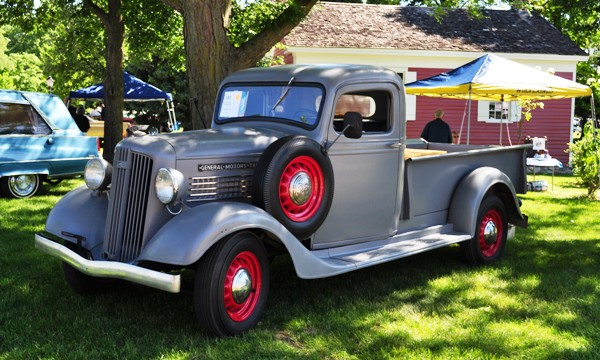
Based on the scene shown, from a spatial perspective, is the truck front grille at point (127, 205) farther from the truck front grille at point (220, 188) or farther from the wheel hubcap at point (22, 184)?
the wheel hubcap at point (22, 184)

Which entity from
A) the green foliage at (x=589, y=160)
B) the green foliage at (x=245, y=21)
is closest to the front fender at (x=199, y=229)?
the green foliage at (x=589, y=160)

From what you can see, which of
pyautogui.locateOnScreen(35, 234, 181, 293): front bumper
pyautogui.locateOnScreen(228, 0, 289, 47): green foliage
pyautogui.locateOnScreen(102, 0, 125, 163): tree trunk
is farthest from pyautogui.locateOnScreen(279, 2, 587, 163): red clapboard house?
pyautogui.locateOnScreen(35, 234, 181, 293): front bumper

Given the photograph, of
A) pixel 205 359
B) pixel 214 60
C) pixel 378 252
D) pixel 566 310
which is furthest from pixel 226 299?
pixel 214 60

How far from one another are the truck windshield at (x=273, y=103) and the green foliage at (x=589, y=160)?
349 inches

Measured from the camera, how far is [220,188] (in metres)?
4.79

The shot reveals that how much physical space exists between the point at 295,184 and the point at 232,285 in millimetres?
881

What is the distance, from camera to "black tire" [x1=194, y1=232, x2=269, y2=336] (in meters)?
4.24

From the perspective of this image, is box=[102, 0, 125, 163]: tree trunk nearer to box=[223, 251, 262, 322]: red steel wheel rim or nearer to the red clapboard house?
the red clapboard house

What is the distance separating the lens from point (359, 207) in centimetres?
544

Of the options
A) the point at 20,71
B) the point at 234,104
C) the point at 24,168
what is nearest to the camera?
the point at 234,104

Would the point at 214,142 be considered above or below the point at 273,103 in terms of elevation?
below

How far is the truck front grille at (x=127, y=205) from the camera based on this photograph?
4.53 metres

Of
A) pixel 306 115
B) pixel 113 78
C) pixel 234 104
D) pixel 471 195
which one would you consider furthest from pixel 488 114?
pixel 306 115

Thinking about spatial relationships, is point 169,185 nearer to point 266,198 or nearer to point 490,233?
point 266,198
